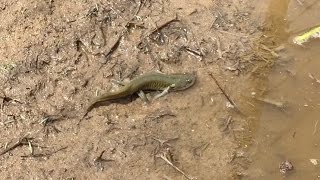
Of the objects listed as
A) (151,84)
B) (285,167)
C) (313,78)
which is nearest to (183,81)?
(151,84)

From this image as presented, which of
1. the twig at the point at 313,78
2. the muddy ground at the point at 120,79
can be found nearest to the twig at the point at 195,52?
the muddy ground at the point at 120,79

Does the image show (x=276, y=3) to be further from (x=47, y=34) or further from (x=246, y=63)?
(x=47, y=34)

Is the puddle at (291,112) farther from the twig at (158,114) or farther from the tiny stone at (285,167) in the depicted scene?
the twig at (158,114)

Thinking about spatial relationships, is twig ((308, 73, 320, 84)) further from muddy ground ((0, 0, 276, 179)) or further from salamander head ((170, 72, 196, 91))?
salamander head ((170, 72, 196, 91))

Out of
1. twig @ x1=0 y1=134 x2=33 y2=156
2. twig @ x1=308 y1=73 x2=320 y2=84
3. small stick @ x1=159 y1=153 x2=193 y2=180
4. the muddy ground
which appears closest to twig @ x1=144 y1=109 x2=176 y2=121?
the muddy ground

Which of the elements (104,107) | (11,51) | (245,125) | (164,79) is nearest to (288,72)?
(245,125)

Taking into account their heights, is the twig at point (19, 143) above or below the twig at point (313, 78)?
above

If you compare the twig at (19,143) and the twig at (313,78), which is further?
the twig at (313,78)
